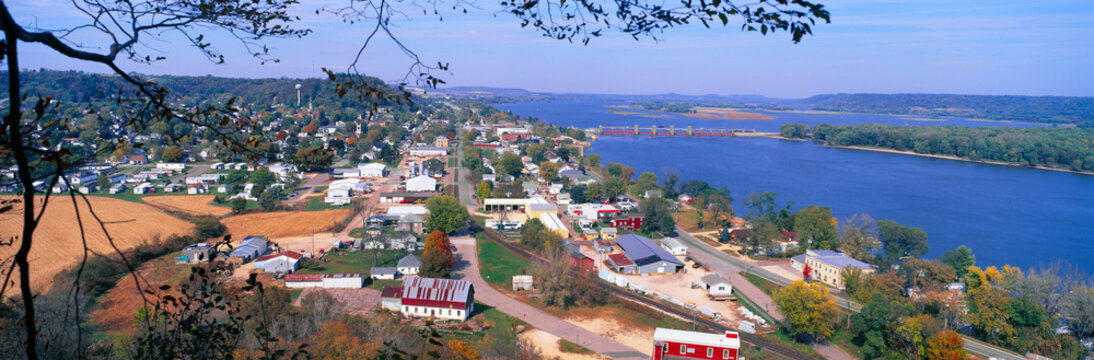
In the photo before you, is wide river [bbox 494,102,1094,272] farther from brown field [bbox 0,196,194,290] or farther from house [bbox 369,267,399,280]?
brown field [bbox 0,196,194,290]

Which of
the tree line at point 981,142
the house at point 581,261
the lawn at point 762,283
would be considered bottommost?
the lawn at point 762,283

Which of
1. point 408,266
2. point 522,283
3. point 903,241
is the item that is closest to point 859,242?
point 903,241

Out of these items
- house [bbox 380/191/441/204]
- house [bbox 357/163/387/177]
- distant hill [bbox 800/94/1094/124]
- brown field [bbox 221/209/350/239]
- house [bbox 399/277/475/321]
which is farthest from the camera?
distant hill [bbox 800/94/1094/124]

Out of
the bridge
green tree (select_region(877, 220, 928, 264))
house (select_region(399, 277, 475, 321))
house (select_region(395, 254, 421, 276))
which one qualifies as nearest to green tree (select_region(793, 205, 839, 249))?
green tree (select_region(877, 220, 928, 264))

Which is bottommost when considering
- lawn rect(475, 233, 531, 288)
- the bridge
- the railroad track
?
the railroad track

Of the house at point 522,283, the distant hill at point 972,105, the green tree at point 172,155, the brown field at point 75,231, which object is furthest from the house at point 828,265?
the distant hill at point 972,105

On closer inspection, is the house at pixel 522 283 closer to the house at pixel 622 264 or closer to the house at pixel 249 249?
the house at pixel 622 264
